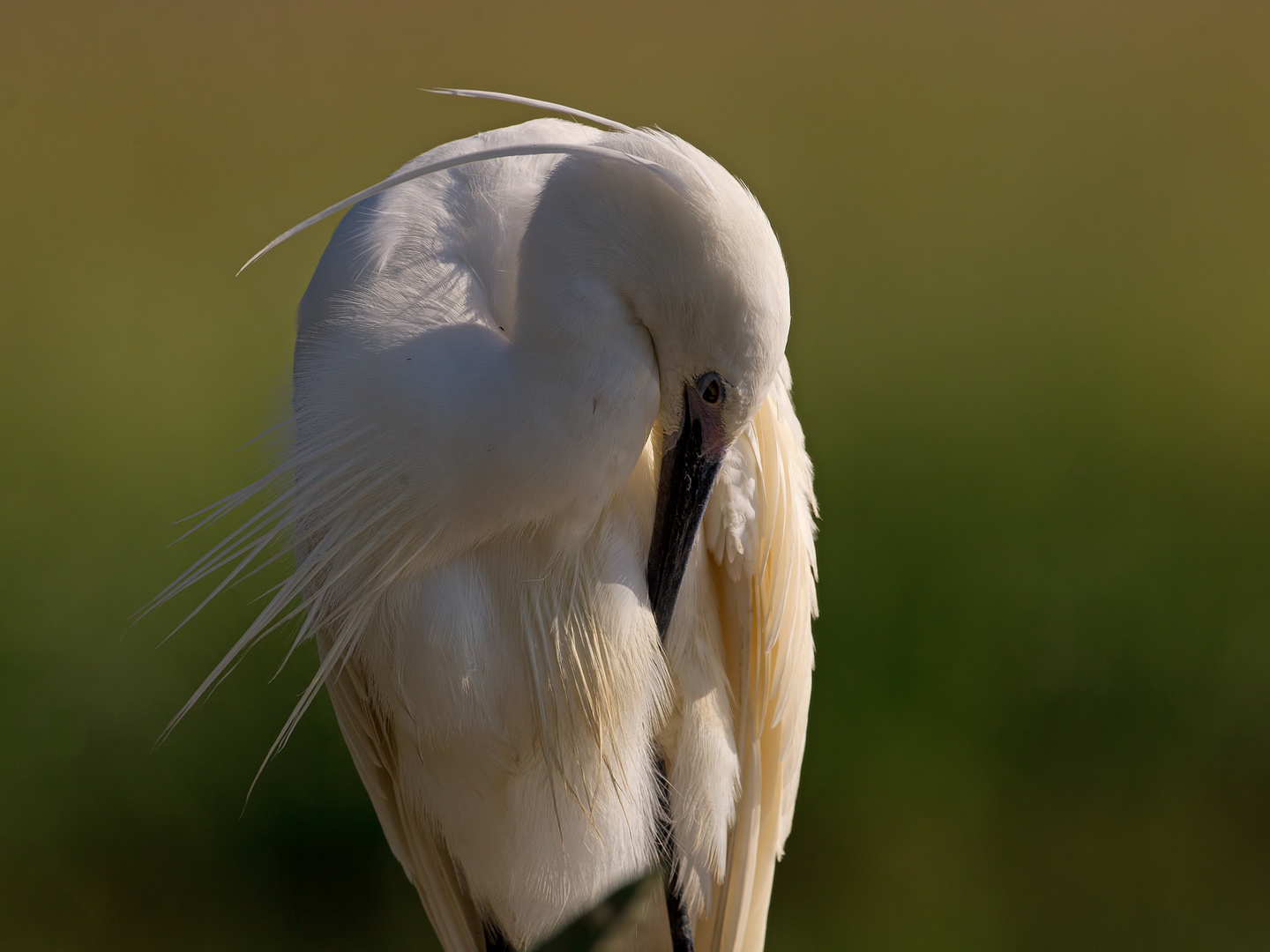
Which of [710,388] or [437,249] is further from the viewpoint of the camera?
[437,249]

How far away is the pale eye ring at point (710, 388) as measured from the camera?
0.53 metres

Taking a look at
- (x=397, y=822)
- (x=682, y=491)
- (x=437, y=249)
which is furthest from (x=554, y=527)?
(x=397, y=822)

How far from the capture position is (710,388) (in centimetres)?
54

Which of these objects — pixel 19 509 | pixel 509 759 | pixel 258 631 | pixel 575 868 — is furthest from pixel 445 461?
pixel 19 509

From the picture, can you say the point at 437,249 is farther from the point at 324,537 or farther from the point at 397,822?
the point at 397,822

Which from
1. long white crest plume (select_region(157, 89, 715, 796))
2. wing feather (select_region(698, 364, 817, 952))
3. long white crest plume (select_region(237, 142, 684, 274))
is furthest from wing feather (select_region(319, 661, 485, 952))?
long white crest plume (select_region(237, 142, 684, 274))

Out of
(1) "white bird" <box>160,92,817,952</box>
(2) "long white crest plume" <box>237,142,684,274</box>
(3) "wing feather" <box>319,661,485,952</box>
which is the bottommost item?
(3) "wing feather" <box>319,661,485,952</box>

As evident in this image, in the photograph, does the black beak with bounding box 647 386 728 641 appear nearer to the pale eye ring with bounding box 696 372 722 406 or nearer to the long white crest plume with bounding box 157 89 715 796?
the pale eye ring with bounding box 696 372 722 406

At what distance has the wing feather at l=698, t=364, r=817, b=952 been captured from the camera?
761 mm

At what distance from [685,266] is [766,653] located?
44 cm

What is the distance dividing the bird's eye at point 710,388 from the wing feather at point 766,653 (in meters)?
0.19

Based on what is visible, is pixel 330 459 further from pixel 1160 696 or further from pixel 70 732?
pixel 1160 696

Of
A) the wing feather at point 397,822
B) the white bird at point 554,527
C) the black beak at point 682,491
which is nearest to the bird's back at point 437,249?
the white bird at point 554,527

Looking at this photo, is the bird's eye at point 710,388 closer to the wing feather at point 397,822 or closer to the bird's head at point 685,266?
the bird's head at point 685,266
